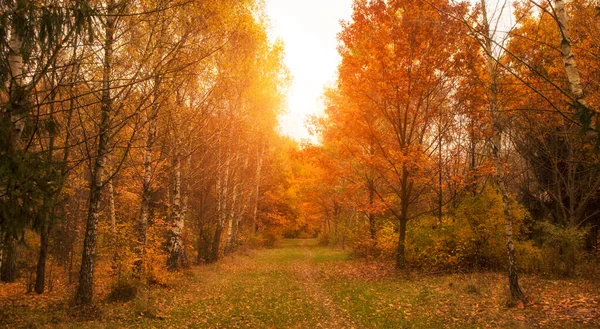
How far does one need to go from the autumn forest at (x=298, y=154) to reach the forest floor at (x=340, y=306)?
0.08 m

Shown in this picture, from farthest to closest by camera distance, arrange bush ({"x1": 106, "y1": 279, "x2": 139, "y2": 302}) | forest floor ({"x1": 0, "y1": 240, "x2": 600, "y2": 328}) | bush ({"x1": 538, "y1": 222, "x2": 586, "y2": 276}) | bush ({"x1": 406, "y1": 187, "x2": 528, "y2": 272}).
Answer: bush ({"x1": 406, "y1": 187, "x2": 528, "y2": 272}) < bush ({"x1": 538, "y1": 222, "x2": 586, "y2": 276}) < bush ({"x1": 106, "y1": 279, "x2": 139, "y2": 302}) < forest floor ({"x1": 0, "y1": 240, "x2": 600, "y2": 328})

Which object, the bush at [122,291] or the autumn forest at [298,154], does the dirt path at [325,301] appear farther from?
the bush at [122,291]

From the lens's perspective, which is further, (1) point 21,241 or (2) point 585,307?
(2) point 585,307

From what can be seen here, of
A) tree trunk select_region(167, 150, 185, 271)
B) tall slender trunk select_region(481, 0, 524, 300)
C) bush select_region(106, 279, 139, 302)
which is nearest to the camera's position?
tall slender trunk select_region(481, 0, 524, 300)

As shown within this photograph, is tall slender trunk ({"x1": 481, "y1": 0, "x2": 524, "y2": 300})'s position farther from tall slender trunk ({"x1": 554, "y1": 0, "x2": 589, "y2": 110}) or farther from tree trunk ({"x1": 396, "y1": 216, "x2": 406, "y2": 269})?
tree trunk ({"x1": 396, "y1": 216, "x2": 406, "y2": 269})

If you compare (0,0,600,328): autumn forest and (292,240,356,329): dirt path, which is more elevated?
(0,0,600,328): autumn forest

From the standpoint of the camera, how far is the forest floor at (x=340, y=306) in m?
7.57

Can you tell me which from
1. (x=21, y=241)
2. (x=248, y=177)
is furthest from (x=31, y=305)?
(x=248, y=177)

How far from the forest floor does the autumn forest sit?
0.08m

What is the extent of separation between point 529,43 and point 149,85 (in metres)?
13.5

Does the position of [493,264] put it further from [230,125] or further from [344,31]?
[230,125]

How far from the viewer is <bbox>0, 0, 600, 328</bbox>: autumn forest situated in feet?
18.5

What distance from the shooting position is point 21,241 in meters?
4.62

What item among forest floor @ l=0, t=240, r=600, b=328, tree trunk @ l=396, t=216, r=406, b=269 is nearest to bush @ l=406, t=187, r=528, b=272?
tree trunk @ l=396, t=216, r=406, b=269
